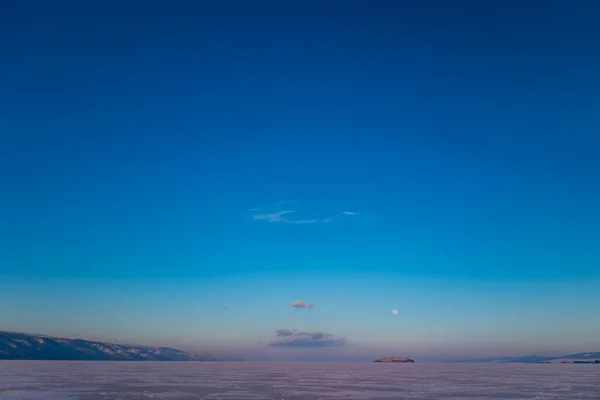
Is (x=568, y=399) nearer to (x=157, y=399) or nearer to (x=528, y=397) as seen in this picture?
(x=528, y=397)

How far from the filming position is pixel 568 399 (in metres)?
41.6

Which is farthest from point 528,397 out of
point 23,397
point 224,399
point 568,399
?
point 23,397

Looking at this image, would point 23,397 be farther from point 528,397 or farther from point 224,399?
point 528,397

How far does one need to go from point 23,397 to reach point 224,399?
53.3 feet

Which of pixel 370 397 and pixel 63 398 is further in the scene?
pixel 370 397

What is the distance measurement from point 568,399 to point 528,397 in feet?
10.3

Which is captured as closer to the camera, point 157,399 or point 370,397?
point 157,399

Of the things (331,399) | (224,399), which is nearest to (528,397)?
(331,399)

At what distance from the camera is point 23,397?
1555 inches

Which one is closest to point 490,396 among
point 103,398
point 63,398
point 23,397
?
point 103,398

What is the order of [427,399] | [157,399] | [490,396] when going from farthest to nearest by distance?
[490,396] < [427,399] < [157,399]

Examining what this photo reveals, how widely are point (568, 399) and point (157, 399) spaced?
34.3 metres

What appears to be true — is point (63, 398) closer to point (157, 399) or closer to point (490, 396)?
point (157, 399)

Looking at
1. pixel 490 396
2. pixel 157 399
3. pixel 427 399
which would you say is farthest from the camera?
pixel 490 396
